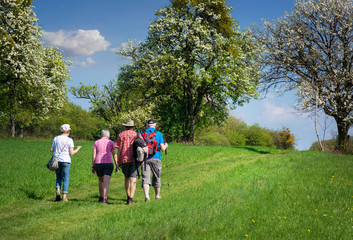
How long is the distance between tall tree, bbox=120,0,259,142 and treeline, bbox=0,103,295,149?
30.6 metres

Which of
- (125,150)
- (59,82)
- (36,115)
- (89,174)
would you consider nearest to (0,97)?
(36,115)

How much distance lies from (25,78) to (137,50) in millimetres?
15033

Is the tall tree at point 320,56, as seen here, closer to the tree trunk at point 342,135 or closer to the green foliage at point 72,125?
the tree trunk at point 342,135

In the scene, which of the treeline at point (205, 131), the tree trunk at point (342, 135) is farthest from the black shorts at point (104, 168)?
the treeline at point (205, 131)

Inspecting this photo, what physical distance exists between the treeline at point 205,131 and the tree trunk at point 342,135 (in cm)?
3270

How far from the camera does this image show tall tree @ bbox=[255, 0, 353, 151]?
32.7m

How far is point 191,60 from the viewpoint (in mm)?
36906

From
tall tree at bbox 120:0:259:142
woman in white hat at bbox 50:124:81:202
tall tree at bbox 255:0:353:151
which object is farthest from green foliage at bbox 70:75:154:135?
woman in white hat at bbox 50:124:81:202

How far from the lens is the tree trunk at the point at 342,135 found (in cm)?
3404

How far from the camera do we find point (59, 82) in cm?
4003

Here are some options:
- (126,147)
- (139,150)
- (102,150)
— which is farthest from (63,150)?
(139,150)

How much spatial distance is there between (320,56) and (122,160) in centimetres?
2982

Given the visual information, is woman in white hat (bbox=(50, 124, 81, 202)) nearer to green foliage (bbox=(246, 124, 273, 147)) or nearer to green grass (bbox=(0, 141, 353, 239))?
green grass (bbox=(0, 141, 353, 239))

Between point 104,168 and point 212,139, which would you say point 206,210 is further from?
point 212,139
